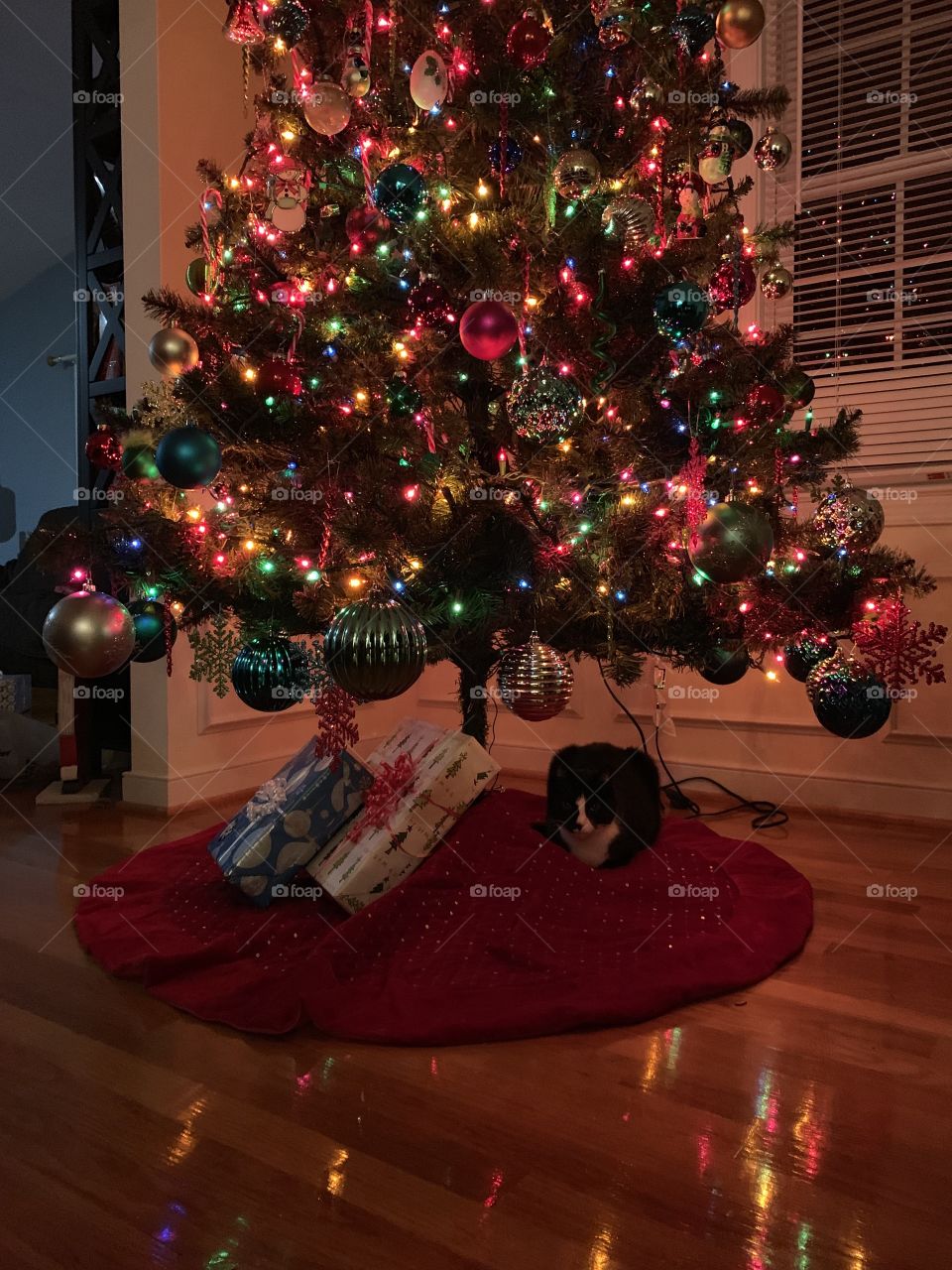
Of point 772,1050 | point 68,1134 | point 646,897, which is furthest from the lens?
point 646,897

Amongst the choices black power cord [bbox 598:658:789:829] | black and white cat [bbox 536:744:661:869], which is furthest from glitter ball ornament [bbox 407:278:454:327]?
black power cord [bbox 598:658:789:829]

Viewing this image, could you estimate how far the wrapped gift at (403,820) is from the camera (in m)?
1.50

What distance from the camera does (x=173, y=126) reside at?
2.42 metres

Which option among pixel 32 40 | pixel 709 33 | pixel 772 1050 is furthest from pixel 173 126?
pixel 772 1050

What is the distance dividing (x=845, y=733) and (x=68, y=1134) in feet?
4.42

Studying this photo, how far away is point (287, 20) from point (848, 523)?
142 centimetres

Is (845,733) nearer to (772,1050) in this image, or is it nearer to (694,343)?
(772,1050)

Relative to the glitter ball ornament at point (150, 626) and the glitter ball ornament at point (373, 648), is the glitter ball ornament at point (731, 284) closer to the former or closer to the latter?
the glitter ball ornament at point (373, 648)

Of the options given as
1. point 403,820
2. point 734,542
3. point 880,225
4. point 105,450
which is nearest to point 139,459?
point 105,450

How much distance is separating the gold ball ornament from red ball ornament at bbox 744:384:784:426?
0.62 m

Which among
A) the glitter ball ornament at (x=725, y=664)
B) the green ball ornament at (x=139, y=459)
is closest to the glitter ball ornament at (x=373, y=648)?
the green ball ornament at (x=139, y=459)

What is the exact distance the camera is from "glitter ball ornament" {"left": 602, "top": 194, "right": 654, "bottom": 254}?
4.81 ft

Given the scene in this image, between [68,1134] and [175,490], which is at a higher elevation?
[175,490]

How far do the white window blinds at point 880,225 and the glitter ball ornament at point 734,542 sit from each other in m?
1.34
